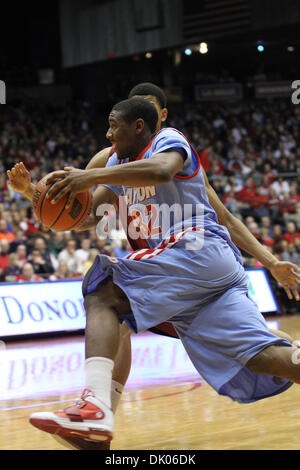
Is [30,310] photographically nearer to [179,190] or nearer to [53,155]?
[179,190]

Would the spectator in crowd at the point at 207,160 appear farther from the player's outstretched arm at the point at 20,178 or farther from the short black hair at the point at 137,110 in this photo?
the short black hair at the point at 137,110

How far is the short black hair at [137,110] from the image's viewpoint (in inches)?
137


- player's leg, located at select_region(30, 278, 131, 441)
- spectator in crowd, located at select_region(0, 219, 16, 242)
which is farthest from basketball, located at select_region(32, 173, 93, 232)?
spectator in crowd, located at select_region(0, 219, 16, 242)

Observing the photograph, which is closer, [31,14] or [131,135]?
[131,135]

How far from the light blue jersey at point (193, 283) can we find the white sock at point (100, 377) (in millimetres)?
217

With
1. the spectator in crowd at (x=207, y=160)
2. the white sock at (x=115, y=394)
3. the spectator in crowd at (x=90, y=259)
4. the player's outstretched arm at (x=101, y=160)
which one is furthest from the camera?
the spectator in crowd at (x=207, y=160)

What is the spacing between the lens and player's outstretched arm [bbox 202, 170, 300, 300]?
3727mm

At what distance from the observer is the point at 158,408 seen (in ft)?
16.1

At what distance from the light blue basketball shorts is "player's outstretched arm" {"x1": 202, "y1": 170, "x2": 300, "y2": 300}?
0.36 meters

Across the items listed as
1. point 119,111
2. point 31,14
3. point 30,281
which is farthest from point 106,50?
point 119,111

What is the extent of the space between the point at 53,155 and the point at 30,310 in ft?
31.2

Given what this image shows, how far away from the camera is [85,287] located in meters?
3.32

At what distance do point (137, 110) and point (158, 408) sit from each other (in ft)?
7.44

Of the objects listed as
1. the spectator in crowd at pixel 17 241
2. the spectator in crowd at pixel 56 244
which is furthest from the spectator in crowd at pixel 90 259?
the spectator in crowd at pixel 17 241
